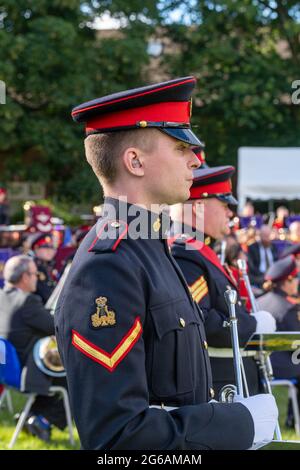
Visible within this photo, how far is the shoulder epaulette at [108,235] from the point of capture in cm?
216

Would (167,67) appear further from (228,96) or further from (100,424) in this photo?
(100,424)

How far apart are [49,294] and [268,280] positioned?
102 inches

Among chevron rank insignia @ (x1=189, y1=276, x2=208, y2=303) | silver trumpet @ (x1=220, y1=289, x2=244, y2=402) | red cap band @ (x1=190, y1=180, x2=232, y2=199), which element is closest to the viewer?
silver trumpet @ (x1=220, y1=289, x2=244, y2=402)

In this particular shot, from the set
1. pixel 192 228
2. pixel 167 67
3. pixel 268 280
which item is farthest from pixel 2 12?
pixel 192 228

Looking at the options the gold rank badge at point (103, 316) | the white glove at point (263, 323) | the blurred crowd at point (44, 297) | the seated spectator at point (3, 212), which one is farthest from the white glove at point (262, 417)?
the seated spectator at point (3, 212)

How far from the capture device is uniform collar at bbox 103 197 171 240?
90.0 inches

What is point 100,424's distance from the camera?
1.95 m

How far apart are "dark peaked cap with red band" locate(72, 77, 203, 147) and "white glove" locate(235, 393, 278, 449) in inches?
28.4

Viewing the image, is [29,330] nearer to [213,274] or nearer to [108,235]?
[213,274]

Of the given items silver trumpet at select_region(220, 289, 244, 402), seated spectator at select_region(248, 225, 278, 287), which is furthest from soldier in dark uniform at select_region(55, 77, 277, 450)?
seated spectator at select_region(248, 225, 278, 287)

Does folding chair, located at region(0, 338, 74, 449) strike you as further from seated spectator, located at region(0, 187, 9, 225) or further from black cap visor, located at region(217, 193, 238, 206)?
seated spectator, located at region(0, 187, 9, 225)

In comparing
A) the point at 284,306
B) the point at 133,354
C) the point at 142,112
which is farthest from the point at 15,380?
the point at 133,354

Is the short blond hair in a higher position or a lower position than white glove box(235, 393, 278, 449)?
higher

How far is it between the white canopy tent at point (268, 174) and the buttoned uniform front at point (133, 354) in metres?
16.4
